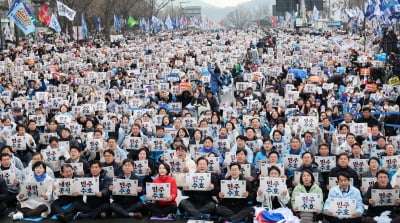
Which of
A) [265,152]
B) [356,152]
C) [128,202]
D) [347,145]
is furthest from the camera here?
[347,145]

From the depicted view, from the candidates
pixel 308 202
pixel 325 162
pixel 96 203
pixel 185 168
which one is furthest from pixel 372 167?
pixel 96 203

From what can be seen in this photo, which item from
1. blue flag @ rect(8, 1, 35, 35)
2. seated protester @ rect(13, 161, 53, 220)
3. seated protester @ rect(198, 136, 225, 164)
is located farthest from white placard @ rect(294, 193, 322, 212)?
blue flag @ rect(8, 1, 35, 35)

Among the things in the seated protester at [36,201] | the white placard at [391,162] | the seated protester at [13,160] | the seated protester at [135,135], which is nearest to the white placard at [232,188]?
the white placard at [391,162]

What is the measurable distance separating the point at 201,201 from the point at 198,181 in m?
0.42

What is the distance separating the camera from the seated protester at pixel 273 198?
8788 mm

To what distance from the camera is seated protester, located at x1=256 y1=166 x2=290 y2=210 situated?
8788 millimetres

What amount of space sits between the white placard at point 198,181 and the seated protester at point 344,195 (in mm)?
2033

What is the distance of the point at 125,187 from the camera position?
30.2 ft

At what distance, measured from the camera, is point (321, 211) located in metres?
8.50

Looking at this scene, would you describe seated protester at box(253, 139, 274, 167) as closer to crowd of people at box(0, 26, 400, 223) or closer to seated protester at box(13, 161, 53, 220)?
crowd of people at box(0, 26, 400, 223)

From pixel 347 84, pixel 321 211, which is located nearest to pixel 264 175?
pixel 321 211

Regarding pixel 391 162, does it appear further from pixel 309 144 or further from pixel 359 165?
pixel 309 144

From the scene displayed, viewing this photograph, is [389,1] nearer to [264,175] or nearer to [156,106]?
[156,106]

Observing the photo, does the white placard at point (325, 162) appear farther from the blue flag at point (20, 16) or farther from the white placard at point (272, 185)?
the blue flag at point (20, 16)
